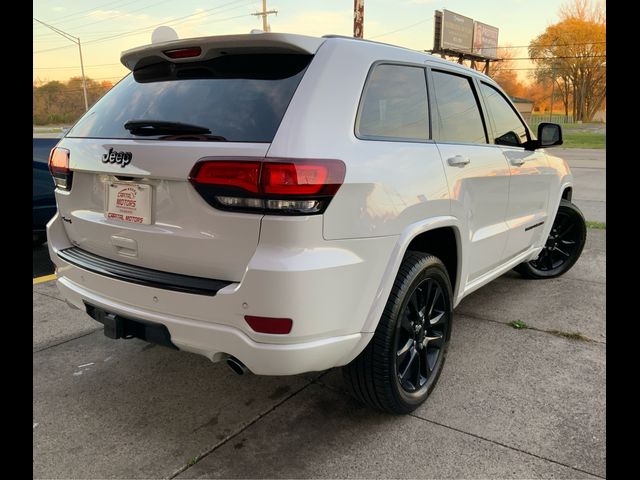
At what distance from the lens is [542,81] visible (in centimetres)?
7125

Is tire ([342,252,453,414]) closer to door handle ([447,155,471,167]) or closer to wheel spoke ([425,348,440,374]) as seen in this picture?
wheel spoke ([425,348,440,374])

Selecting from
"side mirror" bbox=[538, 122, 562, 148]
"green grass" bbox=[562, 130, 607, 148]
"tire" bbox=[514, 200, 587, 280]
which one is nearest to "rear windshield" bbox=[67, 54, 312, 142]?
"side mirror" bbox=[538, 122, 562, 148]

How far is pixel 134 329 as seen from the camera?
248 centimetres

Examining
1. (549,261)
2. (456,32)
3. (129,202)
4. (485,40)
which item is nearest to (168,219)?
(129,202)

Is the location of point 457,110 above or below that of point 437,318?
above

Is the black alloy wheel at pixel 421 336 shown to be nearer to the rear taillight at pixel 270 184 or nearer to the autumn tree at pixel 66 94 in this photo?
the rear taillight at pixel 270 184

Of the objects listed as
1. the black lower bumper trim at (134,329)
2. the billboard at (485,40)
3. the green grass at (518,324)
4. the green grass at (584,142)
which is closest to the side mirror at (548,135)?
the green grass at (518,324)

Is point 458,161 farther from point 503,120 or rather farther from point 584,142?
point 584,142

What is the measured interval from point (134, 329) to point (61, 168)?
0.98 m

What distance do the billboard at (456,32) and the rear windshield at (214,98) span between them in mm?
53781

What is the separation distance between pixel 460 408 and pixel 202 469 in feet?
4.55

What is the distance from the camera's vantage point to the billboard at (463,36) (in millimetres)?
52094

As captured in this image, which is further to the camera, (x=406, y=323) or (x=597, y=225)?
(x=597, y=225)
